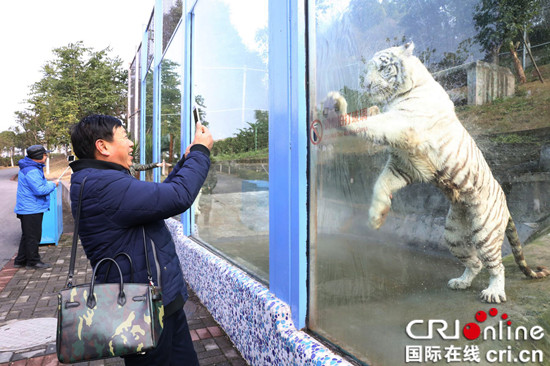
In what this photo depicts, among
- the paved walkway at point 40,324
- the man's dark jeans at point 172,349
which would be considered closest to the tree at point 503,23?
the man's dark jeans at point 172,349

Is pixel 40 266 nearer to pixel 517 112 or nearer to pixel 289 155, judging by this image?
pixel 289 155

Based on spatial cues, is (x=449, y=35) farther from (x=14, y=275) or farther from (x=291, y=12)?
(x=14, y=275)

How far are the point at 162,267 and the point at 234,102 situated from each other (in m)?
2.25

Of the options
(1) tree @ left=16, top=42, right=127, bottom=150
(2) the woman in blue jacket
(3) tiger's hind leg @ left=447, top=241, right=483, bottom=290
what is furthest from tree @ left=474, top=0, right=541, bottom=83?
(1) tree @ left=16, top=42, right=127, bottom=150

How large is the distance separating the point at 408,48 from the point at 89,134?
56.4 inches

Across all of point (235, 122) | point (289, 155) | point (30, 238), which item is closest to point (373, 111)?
point (289, 155)

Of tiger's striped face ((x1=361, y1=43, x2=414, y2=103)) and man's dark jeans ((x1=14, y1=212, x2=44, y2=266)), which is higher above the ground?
tiger's striped face ((x1=361, y1=43, x2=414, y2=103))

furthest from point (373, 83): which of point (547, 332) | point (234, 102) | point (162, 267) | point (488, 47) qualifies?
point (234, 102)

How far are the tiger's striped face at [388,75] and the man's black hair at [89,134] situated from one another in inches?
47.8

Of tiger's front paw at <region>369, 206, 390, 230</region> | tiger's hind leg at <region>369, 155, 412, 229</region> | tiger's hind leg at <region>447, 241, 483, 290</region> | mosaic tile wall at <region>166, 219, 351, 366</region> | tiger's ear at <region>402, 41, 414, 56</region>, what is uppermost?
tiger's ear at <region>402, 41, 414, 56</region>

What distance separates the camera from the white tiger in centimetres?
135

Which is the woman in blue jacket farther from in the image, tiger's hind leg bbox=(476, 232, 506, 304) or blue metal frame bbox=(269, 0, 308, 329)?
tiger's hind leg bbox=(476, 232, 506, 304)

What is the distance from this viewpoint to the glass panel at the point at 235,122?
3.04m

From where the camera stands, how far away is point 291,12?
2.33 m
